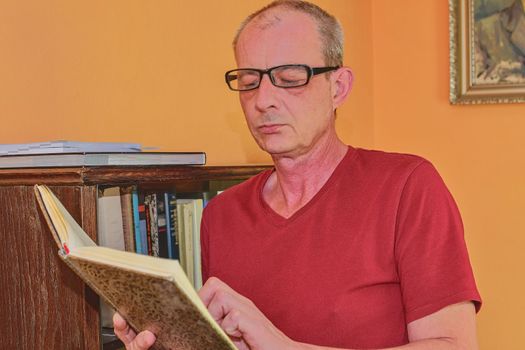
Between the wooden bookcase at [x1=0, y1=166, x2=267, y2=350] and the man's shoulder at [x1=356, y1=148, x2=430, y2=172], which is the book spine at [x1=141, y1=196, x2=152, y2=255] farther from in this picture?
the man's shoulder at [x1=356, y1=148, x2=430, y2=172]

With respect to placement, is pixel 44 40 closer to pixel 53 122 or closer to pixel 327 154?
pixel 53 122

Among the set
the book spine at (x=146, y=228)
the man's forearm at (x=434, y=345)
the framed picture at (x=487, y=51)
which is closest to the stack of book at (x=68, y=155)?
the book spine at (x=146, y=228)

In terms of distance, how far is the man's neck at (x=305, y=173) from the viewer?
1.35m

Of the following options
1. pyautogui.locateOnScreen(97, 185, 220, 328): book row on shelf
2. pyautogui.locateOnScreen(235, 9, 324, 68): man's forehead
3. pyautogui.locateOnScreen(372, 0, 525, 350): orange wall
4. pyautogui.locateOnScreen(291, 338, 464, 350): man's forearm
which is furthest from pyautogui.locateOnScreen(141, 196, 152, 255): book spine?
pyautogui.locateOnScreen(372, 0, 525, 350): orange wall

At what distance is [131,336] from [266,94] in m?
0.52

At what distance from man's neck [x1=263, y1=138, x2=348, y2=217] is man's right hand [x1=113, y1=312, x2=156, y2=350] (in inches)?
16.0

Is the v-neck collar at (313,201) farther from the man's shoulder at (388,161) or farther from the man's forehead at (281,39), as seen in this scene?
the man's forehead at (281,39)

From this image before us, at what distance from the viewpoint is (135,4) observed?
1774 mm

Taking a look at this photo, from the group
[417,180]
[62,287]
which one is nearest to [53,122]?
[62,287]

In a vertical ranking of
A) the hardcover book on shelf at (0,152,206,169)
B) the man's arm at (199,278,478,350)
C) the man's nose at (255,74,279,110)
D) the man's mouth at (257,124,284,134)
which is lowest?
the man's arm at (199,278,478,350)

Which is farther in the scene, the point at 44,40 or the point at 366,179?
the point at 44,40

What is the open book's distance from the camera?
82cm

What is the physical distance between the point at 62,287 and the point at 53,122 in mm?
523

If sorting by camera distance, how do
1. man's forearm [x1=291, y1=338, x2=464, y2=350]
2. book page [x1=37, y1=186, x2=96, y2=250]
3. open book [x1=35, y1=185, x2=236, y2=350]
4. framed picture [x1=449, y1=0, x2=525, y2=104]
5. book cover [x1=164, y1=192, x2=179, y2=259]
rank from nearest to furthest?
open book [x1=35, y1=185, x2=236, y2=350] < book page [x1=37, y1=186, x2=96, y2=250] < man's forearm [x1=291, y1=338, x2=464, y2=350] < book cover [x1=164, y1=192, x2=179, y2=259] < framed picture [x1=449, y1=0, x2=525, y2=104]
